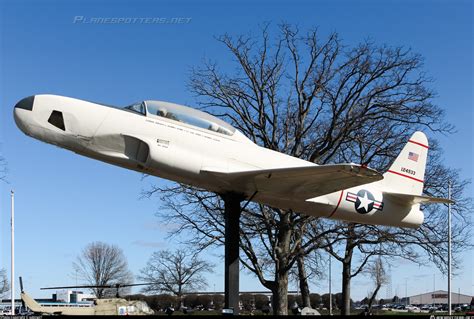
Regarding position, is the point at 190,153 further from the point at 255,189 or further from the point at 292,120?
the point at 292,120

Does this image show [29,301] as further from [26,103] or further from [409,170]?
[409,170]

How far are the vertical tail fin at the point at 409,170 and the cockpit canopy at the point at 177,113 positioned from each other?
543cm

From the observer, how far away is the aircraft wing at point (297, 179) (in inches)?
526

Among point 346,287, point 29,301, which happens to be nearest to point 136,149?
point 29,301

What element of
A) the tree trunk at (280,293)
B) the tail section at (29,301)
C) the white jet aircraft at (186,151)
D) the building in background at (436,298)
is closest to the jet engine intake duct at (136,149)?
the white jet aircraft at (186,151)

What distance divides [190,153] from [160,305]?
57.6 metres

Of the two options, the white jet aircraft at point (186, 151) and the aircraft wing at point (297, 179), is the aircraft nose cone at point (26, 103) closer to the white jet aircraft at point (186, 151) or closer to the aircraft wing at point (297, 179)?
the white jet aircraft at point (186, 151)

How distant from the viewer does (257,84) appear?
1168 inches

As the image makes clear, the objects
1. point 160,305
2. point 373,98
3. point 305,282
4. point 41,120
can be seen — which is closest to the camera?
point 41,120

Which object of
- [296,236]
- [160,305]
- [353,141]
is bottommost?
[160,305]

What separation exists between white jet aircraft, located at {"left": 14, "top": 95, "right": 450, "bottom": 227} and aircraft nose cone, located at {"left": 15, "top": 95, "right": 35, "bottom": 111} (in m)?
0.02

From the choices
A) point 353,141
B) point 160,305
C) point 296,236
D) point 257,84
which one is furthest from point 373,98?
point 160,305

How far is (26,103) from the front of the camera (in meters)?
13.1

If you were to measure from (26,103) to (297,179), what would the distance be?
6.15 meters
